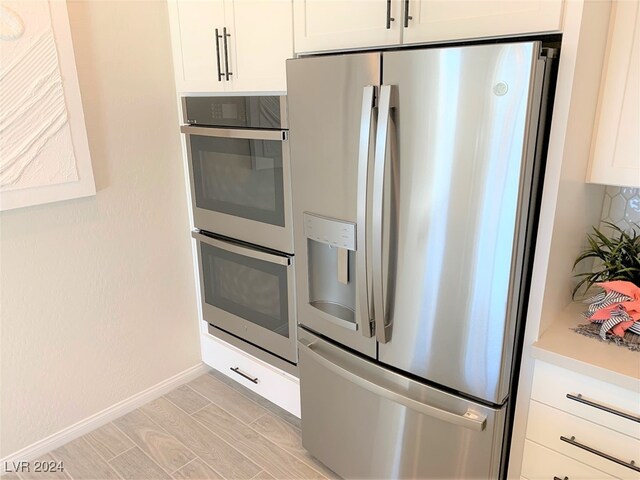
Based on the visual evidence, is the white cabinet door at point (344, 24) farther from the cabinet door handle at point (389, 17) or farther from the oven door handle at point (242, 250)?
the oven door handle at point (242, 250)

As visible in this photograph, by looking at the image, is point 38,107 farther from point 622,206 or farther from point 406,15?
point 622,206

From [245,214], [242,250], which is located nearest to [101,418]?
[242,250]

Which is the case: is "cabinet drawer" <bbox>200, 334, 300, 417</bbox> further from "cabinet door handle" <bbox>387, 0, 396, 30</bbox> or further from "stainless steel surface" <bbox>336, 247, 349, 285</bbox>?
"cabinet door handle" <bbox>387, 0, 396, 30</bbox>

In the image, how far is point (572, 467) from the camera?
1.39 metres

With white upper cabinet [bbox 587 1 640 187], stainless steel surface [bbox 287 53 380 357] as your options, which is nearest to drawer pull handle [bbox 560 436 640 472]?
stainless steel surface [bbox 287 53 380 357]

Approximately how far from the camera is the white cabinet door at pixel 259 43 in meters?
1.68

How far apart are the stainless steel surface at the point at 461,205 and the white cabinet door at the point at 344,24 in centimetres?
17

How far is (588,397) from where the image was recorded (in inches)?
51.3

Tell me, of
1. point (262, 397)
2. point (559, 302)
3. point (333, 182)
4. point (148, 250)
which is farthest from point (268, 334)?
point (559, 302)

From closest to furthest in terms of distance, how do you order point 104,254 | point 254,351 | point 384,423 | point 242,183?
point 384,423, point 242,183, point 104,254, point 254,351

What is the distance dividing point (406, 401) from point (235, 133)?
1.18m

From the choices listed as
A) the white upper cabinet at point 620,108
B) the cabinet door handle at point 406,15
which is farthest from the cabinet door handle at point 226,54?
the white upper cabinet at point 620,108

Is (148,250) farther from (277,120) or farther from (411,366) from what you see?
(411,366)

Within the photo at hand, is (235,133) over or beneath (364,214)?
over
